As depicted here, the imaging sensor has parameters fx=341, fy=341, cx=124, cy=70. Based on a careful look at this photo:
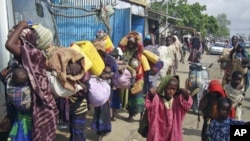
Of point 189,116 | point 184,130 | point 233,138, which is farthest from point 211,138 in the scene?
point 189,116

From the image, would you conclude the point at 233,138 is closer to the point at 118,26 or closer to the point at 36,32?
the point at 36,32

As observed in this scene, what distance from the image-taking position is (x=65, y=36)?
9.51 m

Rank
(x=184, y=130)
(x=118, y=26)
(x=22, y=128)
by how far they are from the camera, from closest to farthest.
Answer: (x=22, y=128), (x=184, y=130), (x=118, y=26)

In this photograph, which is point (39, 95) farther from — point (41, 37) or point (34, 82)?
point (41, 37)

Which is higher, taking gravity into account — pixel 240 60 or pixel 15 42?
pixel 15 42

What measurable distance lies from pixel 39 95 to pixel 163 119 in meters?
1.47

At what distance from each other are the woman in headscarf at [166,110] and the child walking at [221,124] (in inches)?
13.4

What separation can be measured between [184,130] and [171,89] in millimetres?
2645

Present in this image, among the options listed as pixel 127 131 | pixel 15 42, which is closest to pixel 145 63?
pixel 127 131

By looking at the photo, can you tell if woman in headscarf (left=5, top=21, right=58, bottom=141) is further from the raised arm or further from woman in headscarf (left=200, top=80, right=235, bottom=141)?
woman in headscarf (left=200, top=80, right=235, bottom=141)

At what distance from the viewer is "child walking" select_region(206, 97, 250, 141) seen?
3.59 m

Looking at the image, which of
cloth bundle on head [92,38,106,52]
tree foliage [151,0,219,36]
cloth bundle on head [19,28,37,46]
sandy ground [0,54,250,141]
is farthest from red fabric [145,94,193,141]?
tree foliage [151,0,219,36]

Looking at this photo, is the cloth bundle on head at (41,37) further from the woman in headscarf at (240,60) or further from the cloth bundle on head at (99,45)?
the woman in headscarf at (240,60)

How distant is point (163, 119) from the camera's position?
3916 mm
